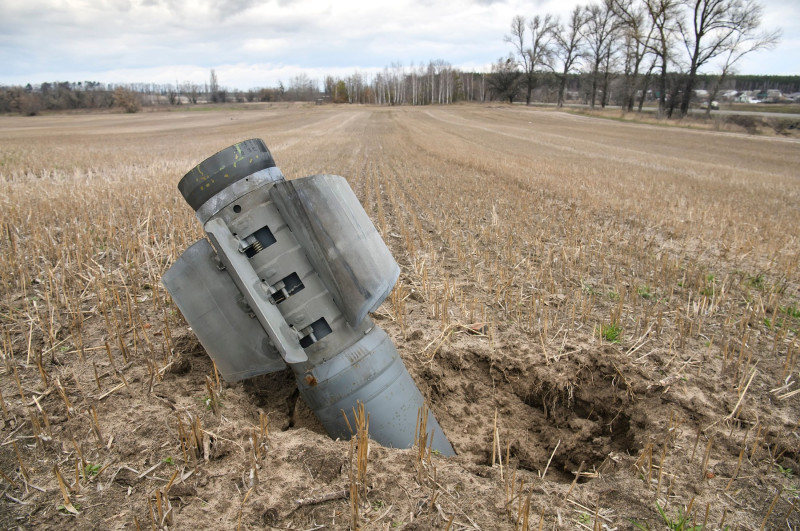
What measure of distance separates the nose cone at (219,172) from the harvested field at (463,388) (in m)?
1.09

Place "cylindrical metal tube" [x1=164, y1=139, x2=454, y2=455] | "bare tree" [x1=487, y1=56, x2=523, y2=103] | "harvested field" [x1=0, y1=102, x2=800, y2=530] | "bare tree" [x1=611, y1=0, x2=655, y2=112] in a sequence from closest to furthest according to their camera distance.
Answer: "harvested field" [x1=0, y1=102, x2=800, y2=530] → "cylindrical metal tube" [x1=164, y1=139, x2=454, y2=455] → "bare tree" [x1=611, y1=0, x2=655, y2=112] → "bare tree" [x1=487, y1=56, x2=523, y2=103]

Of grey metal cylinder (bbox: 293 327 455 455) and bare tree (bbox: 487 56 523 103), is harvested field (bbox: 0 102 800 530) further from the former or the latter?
bare tree (bbox: 487 56 523 103)

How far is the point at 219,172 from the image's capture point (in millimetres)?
2566

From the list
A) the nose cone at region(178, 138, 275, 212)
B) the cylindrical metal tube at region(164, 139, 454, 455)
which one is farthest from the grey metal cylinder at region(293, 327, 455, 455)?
the nose cone at region(178, 138, 275, 212)

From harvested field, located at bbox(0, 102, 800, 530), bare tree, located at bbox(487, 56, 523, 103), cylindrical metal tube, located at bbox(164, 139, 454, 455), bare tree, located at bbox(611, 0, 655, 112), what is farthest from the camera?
bare tree, located at bbox(487, 56, 523, 103)

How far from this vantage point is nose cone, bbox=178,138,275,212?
2.57 m

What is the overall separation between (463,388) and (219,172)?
211cm

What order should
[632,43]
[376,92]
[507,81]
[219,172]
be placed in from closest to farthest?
[219,172]
[632,43]
[507,81]
[376,92]

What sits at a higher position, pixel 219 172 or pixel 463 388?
pixel 219 172

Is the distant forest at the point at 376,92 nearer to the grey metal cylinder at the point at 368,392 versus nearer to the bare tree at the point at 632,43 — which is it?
the bare tree at the point at 632,43

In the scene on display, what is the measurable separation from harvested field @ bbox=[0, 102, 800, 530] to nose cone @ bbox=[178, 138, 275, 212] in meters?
1.09

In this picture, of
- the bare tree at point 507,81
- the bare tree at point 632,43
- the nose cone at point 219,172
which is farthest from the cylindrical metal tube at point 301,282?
the bare tree at point 507,81

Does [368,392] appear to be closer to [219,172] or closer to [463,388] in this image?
[463,388]

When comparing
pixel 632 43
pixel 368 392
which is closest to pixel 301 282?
pixel 368 392
